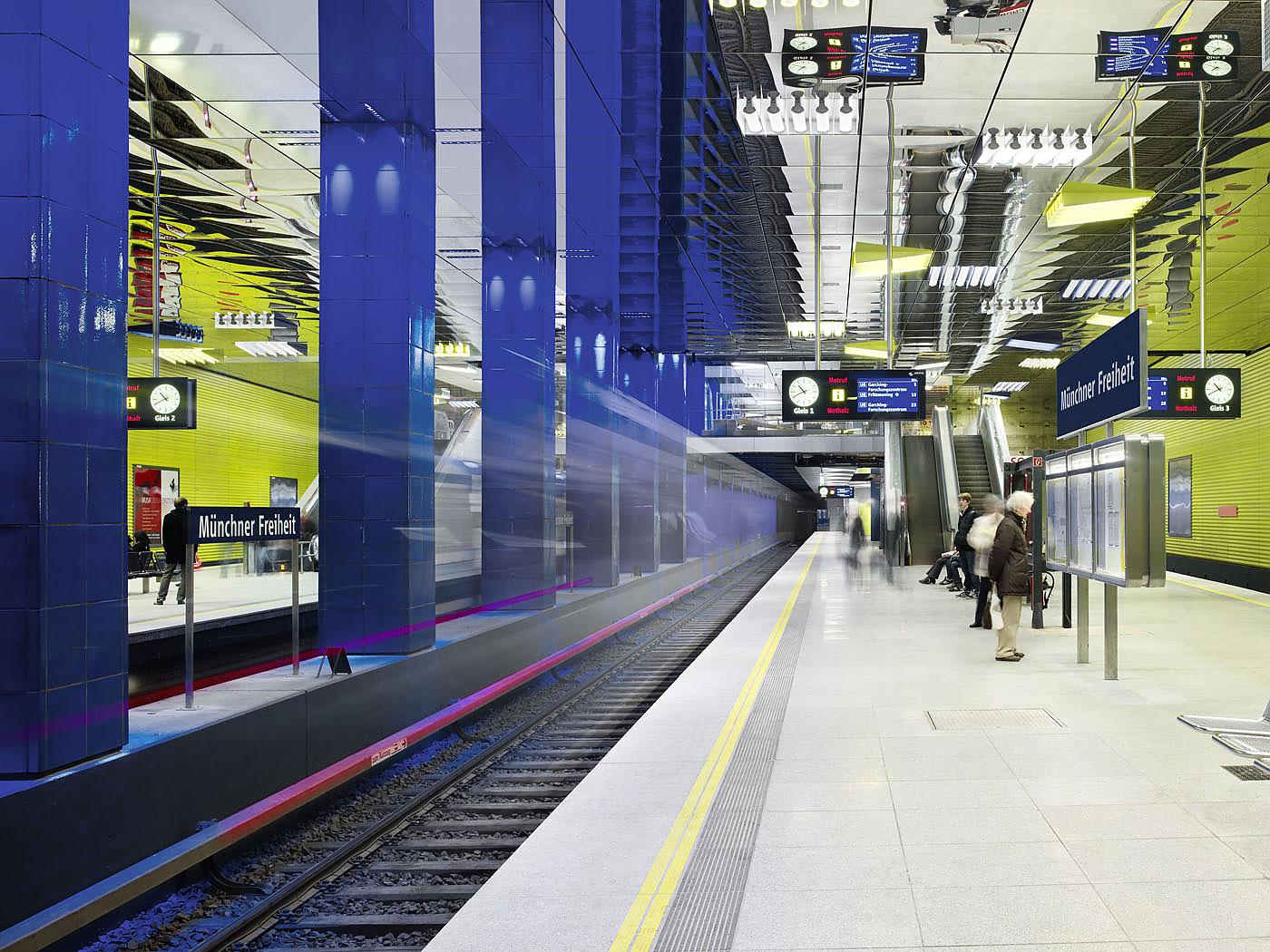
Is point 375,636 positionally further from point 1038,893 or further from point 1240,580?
point 1240,580

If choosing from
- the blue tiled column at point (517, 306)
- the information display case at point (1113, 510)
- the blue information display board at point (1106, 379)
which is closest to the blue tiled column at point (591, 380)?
the blue tiled column at point (517, 306)

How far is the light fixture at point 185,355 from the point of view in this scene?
21.5 meters

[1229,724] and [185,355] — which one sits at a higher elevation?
[185,355]

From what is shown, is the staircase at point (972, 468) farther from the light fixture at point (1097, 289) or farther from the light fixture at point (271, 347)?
the light fixture at point (271, 347)

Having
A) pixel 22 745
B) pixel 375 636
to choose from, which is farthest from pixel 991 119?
pixel 22 745

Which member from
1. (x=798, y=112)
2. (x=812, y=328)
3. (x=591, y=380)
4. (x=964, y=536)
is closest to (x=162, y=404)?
(x=591, y=380)

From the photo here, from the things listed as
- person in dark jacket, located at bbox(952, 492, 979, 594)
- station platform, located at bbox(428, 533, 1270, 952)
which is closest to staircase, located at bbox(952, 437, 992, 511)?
person in dark jacket, located at bbox(952, 492, 979, 594)

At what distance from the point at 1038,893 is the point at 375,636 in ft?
17.5

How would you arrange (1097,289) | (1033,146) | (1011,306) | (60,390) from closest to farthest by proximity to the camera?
(60,390) < (1033,146) < (1097,289) < (1011,306)

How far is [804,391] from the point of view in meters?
14.7

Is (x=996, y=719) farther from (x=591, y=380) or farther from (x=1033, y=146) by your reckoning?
(x=591, y=380)

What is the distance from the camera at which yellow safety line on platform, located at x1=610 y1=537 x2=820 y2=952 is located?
3369 millimetres

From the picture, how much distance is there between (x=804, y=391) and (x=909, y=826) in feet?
35.0

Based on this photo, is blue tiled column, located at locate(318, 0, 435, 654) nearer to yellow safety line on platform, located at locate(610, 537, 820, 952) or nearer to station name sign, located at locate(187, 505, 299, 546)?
station name sign, located at locate(187, 505, 299, 546)
